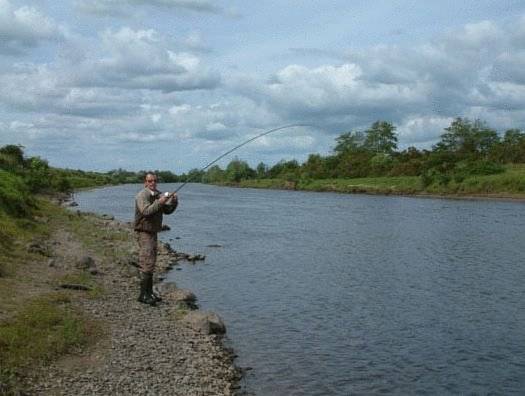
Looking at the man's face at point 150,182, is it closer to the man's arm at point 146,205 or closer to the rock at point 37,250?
the man's arm at point 146,205

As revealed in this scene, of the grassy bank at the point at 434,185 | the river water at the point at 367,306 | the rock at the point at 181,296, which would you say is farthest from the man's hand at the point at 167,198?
the grassy bank at the point at 434,185

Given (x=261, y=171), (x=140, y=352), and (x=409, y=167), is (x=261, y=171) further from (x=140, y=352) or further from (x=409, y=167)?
(x=140, y=352)

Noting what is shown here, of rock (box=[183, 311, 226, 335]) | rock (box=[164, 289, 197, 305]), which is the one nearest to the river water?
rock (box=[183, 311, 226, 335])

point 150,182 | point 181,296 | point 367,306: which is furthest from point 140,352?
point 367,306

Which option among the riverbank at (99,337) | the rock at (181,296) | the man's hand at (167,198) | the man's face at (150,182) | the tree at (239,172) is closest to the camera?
the riverbank at (99,337)

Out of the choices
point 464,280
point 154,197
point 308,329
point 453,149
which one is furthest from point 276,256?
point 453,149

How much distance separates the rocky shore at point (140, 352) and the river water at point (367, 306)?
0.87m

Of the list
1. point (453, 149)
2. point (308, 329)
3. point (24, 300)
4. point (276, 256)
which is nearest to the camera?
point (24, 300)

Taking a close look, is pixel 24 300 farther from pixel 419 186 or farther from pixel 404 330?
pixel 419 186

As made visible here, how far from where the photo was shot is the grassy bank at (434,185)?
81938mm

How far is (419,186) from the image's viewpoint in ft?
317

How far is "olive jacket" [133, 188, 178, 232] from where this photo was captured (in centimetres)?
1389

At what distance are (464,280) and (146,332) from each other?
48.8 feet

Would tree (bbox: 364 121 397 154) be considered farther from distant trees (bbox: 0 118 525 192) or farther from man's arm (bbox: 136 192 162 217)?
man's arm (bbox: 136 192 162 217)
